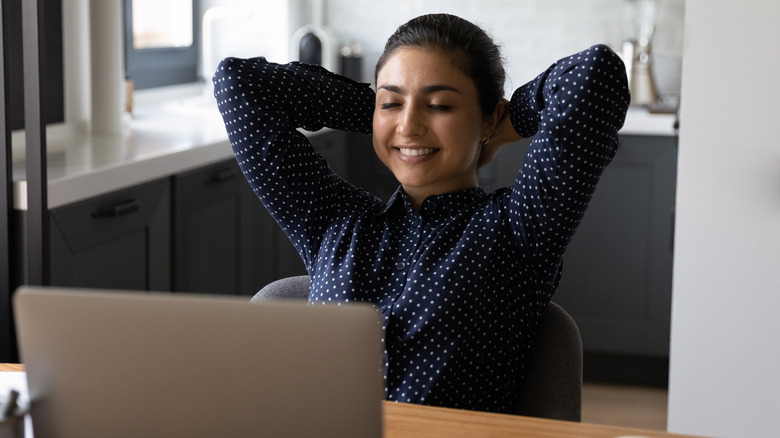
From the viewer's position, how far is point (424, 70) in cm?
136

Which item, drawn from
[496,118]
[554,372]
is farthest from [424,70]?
[554,372]

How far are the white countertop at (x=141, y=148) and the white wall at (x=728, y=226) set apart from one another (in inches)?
44.0

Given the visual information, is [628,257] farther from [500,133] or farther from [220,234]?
[500,133]

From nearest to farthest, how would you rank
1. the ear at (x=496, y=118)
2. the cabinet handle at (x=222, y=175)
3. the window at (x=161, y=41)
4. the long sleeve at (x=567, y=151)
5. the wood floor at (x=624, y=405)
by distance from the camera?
the long sleeve at (x=567, y=151) → the ear at (x=496, y=118) → the cabinet handle at (x=222, y=175) → the wood floor at (x=624, y=405) → the window at (x=161, y=41)

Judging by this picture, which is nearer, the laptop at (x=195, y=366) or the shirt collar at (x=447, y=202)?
the laptop at (x=195, y=366)

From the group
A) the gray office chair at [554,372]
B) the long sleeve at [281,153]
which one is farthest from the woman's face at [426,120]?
the gray office chair at [554,372]

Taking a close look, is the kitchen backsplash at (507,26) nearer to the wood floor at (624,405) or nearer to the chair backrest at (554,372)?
the wood floor at (624,405)

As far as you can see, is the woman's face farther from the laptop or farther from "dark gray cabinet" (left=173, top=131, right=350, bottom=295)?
"dark gray cabinet" (left=173, top=131, right=350, bottom=295)

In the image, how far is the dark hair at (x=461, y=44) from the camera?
1.38 meters

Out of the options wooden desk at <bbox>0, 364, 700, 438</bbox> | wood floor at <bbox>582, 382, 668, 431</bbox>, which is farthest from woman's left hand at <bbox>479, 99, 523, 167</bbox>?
wood floor at <bbox>582, 382, 668, 431</bbox>

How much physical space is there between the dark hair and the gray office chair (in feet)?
1.14

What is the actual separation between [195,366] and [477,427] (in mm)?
382

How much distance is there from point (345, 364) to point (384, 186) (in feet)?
9.53

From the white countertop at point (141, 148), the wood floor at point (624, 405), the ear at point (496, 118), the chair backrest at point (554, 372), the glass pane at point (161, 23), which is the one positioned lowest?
the wood floor at point (624, 405)
